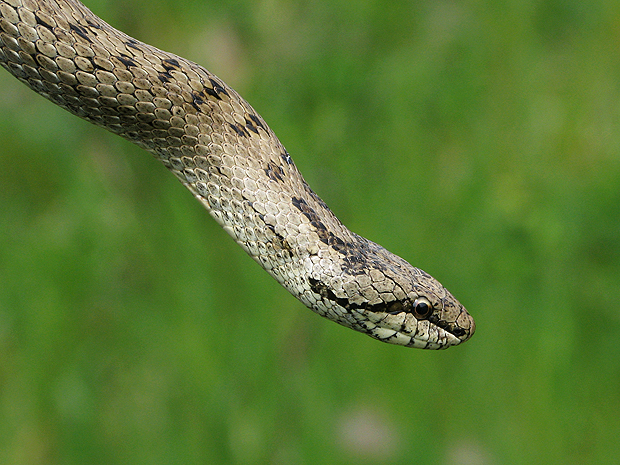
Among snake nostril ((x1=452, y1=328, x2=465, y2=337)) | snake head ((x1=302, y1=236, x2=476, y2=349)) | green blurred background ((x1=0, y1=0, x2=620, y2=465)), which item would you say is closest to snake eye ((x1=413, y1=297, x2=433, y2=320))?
snake head ((x1=302, y1=236, x2=476, y2=349))

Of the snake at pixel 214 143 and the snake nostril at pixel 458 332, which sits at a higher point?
the snake nostril at pixel 458 332

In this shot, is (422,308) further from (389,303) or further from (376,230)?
(376,230)

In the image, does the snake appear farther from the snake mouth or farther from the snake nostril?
the snake nostril

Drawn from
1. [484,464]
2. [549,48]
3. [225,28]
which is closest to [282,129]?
[225,28]

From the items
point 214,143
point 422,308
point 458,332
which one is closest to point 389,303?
point 422,308

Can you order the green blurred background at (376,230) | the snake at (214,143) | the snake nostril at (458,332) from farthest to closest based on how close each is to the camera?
the green blurred background at (376,230)
the snake nostril at (458,332)
the snake at (214,143)

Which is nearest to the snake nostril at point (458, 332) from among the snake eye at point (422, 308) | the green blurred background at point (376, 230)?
the snake eye at point (422, 308)

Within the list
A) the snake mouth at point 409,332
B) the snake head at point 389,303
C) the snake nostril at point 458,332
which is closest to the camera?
the snake head at point 389,303

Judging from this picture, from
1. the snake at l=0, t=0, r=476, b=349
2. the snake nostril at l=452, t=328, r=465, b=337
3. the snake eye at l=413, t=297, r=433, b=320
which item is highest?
the snake nostril at l=452, t=328, r=465, b=337

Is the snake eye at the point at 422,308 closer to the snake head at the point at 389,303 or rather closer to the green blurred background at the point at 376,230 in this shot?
the snake head at the point at 389,303
